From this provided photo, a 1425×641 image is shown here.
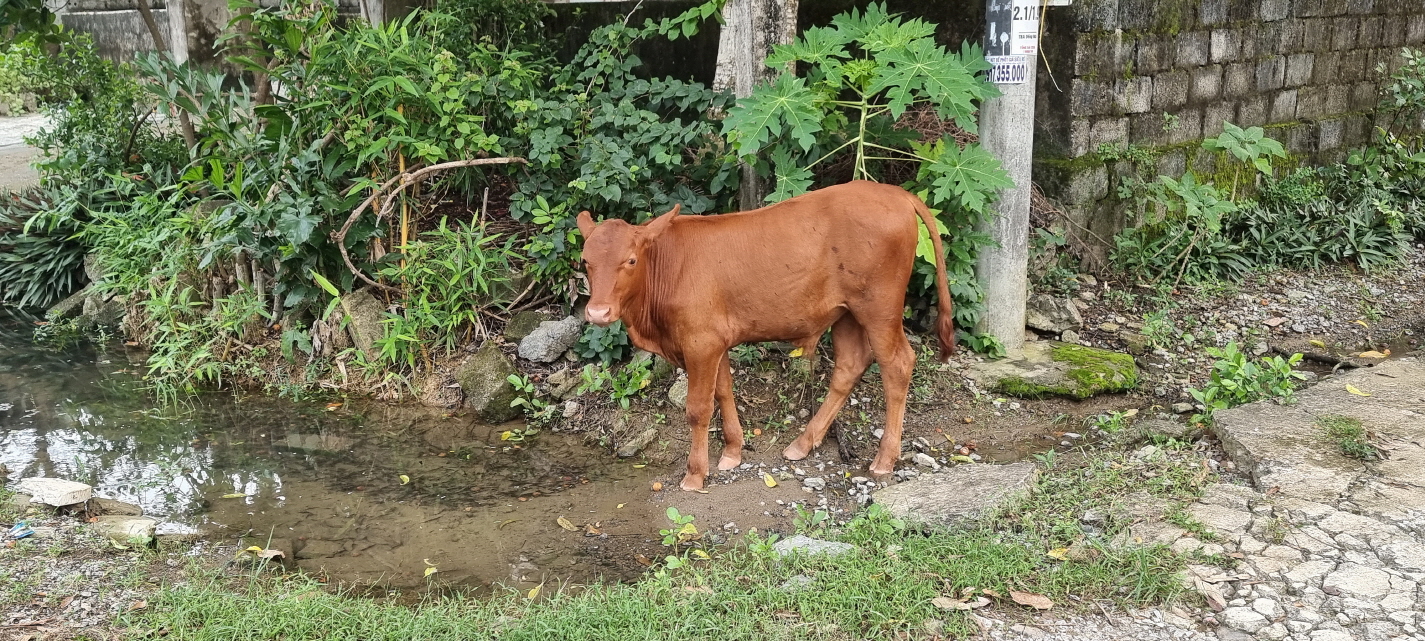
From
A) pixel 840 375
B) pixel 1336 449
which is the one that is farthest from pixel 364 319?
pixel 1336 449

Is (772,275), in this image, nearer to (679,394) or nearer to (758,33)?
(679,394)

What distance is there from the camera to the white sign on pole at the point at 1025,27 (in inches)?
218

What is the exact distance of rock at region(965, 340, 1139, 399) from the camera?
5.76 meters

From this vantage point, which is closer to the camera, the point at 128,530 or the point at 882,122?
the point at 128,530

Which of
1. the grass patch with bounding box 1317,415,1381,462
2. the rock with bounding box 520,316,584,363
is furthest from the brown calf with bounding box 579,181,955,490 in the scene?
the grass patch with bounding box 1317,415,1381,462

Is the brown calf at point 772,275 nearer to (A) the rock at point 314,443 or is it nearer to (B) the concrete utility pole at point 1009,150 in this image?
(B) the concrete utility pole at point 1009,150

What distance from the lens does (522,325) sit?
6445 mm

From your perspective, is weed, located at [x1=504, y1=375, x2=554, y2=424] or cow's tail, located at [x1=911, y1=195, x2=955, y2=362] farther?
weed, located at [x1=504, y1=375, x2=554, y2=424]

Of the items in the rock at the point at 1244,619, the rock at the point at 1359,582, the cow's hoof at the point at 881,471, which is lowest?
the cow's hoof at the point at 881,471

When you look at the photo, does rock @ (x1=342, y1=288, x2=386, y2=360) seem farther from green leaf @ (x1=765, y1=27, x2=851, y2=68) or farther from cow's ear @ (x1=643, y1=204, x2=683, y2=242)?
green leaf @ (x1=765, y1=27, x2=851, y2=68)

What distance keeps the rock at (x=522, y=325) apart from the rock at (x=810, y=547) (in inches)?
106

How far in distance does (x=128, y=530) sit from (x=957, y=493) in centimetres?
337

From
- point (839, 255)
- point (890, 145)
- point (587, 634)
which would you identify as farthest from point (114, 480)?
point (890, 145)

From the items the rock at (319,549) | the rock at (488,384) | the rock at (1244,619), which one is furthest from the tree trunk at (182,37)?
the rock at (1244,619)
